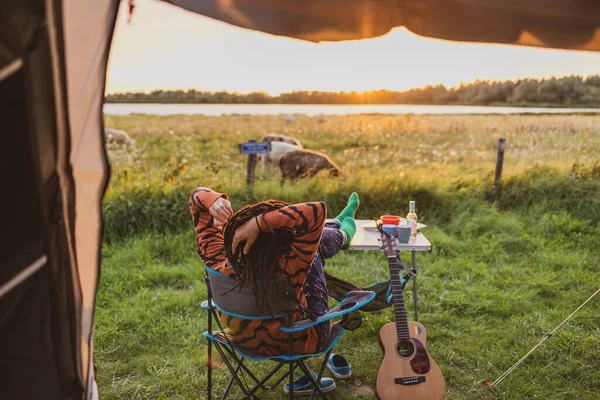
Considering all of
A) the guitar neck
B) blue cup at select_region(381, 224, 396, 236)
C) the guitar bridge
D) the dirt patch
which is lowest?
the dirt patch

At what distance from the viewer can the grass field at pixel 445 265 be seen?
327cm

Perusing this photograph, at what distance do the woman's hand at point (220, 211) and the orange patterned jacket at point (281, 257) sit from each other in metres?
0.04

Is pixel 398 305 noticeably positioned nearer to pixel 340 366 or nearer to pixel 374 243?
pixel 374 243

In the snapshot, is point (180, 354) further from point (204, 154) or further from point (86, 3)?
point (204, 154)

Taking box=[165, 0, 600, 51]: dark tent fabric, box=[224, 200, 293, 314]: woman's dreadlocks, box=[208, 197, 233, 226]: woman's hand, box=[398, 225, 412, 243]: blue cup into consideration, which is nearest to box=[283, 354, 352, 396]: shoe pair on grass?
box=[398, 225, 412, 243]: blue cup

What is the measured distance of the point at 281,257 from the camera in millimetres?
2273

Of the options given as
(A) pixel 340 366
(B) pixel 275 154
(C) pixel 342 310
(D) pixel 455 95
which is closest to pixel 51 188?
(C) pixel 342 310

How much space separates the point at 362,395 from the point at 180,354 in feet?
4.08

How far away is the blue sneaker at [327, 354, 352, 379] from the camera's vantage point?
320 cm

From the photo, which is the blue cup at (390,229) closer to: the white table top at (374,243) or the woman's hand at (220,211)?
the white table top at (374,243)

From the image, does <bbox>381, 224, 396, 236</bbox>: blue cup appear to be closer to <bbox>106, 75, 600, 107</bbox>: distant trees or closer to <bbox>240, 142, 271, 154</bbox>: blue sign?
<bbox>240, 142, 271, 154</bbox>: blue sign

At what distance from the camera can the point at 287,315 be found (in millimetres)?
2363

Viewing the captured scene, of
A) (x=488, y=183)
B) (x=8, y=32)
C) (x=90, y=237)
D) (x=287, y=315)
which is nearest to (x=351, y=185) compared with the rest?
(x=488, y=183)

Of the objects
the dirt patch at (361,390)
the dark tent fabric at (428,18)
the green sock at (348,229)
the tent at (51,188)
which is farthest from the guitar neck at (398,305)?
the tent at (51,188)
